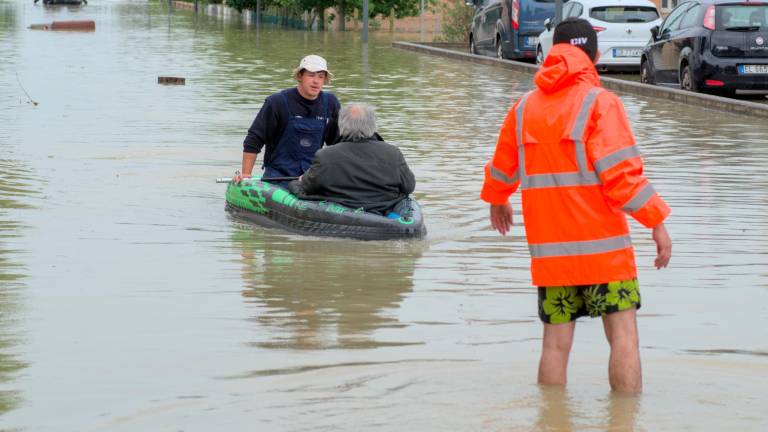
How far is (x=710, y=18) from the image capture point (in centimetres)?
2388

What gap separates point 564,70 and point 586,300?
85cm

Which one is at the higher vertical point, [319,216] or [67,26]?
[319,216]

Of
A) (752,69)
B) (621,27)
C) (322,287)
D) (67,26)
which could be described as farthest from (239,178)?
(67,26)

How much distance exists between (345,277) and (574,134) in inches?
152

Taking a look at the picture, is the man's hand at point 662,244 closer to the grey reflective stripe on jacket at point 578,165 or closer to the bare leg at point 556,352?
the grey reflective stripe on jacket at point 578,165

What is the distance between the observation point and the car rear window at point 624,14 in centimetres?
3155

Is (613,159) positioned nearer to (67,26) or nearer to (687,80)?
(687,80)

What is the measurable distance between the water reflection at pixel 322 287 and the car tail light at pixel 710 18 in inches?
513

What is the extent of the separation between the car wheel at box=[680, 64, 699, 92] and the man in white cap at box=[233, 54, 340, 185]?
1300cm

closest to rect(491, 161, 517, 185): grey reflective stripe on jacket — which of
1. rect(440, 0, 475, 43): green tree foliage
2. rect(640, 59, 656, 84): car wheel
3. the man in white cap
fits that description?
the man in white cap

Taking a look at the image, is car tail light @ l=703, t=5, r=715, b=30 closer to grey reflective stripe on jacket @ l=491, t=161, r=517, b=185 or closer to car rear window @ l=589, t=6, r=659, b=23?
car rear window @ l=589, t=6, r=659, b=23

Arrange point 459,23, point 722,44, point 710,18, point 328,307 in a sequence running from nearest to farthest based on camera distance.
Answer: point 328,307, point 722,44, point 710,18, point 459,23

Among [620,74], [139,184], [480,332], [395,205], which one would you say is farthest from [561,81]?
[620,74]

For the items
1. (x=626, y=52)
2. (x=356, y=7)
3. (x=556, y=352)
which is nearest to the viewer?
(x=556, y=352)
